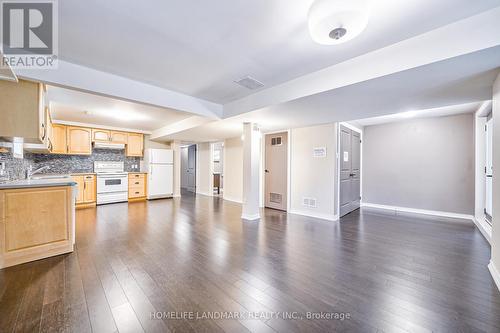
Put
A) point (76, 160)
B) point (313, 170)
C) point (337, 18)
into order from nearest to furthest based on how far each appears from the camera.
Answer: point (337, 18) < point (313, 170) < point (76, 160)

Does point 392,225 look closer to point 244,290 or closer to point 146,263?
point 244,290

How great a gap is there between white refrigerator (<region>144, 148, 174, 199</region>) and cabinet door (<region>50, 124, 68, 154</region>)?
2.01m

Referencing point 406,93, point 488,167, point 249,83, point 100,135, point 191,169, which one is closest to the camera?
point 406,93

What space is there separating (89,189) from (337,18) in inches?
254

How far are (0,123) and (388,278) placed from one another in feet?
14.5

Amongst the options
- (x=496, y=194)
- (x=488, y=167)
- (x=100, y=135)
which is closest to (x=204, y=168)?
(x=100, y=135)

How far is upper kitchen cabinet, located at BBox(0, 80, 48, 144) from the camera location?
218cm

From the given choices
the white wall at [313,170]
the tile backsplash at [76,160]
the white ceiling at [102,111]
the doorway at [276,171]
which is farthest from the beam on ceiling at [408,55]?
the tile backsplash at [76,160]

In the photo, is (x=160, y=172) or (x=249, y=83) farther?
(x=160, y=172)

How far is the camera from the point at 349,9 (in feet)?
4.24

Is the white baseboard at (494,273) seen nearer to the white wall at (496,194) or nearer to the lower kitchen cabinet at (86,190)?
the white wall at (496,194)

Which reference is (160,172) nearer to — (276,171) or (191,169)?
(191,169)

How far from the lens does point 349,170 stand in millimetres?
4949

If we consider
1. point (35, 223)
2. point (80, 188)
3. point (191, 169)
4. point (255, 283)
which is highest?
point (191, 169)
